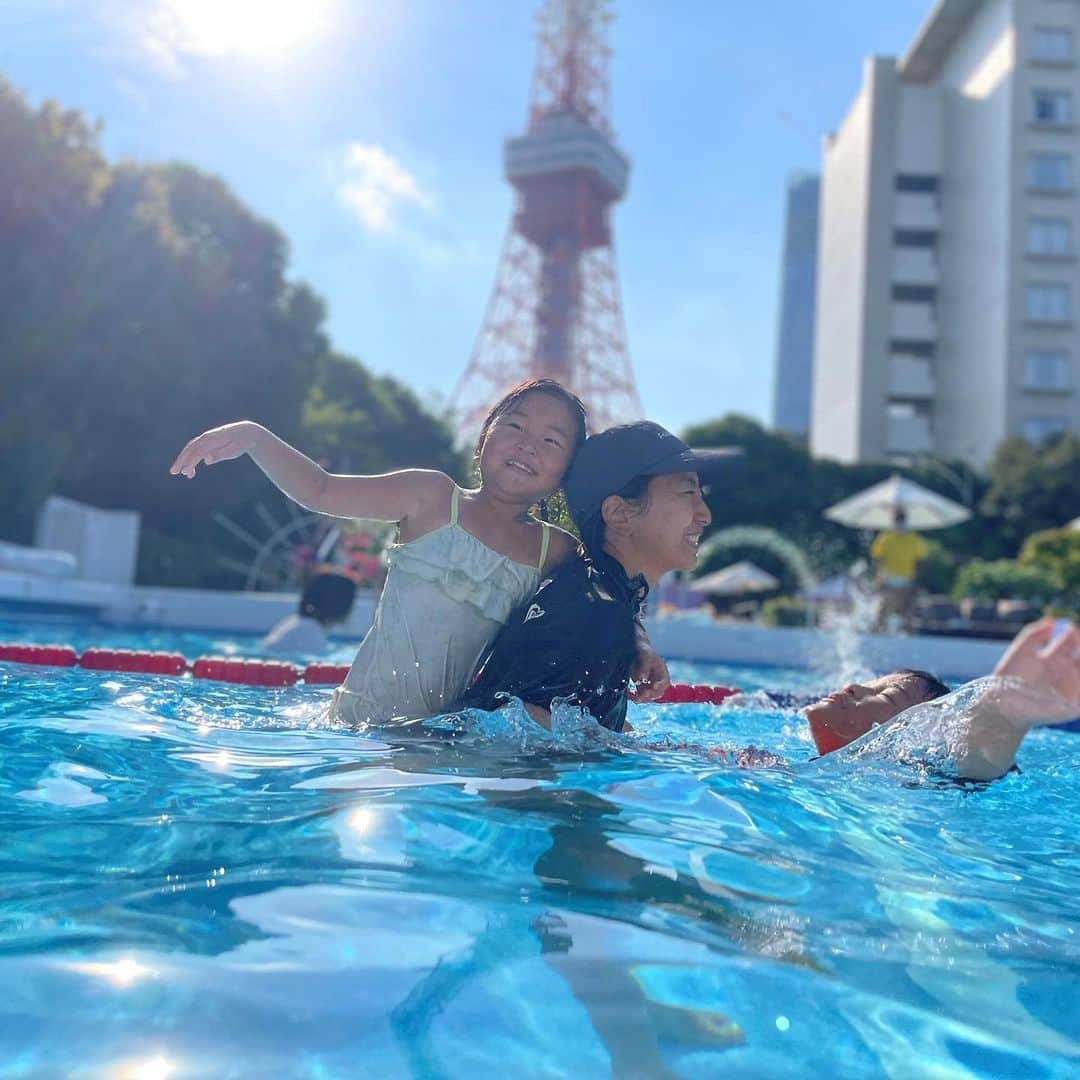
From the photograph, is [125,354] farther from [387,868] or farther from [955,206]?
[955,206]

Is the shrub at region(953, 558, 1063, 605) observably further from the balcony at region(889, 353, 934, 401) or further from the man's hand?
the balcony at region(889, 353, 934, 401)

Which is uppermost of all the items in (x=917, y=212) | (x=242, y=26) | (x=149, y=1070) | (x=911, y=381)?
(x=917, y=212)

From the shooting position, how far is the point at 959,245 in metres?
34.9

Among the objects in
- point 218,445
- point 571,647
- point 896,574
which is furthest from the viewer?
point 896,574

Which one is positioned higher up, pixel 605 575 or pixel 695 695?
pixel 605 575

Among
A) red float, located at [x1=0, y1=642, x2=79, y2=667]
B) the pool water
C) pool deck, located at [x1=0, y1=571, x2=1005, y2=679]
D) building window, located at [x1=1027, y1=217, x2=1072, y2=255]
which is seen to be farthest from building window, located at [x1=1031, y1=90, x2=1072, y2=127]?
the pool water

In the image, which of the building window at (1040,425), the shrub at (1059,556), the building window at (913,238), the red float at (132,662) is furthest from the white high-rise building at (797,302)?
the red float at (132,662)

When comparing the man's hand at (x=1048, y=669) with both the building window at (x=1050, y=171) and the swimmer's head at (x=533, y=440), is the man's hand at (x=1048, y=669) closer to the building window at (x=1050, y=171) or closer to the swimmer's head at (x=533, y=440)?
the swimmer's head at (x=533, y=440)

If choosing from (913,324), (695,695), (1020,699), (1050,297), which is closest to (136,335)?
(695,695)

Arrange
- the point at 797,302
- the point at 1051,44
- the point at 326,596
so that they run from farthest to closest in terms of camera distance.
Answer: the point at 797,302 → the point at 1051,44 → the point at 326,596

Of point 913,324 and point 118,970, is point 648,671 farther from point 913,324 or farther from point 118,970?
point 913,324

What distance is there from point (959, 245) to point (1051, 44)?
254 inches

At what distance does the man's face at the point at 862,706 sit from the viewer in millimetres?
2762

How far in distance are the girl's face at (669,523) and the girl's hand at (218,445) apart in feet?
3.09
